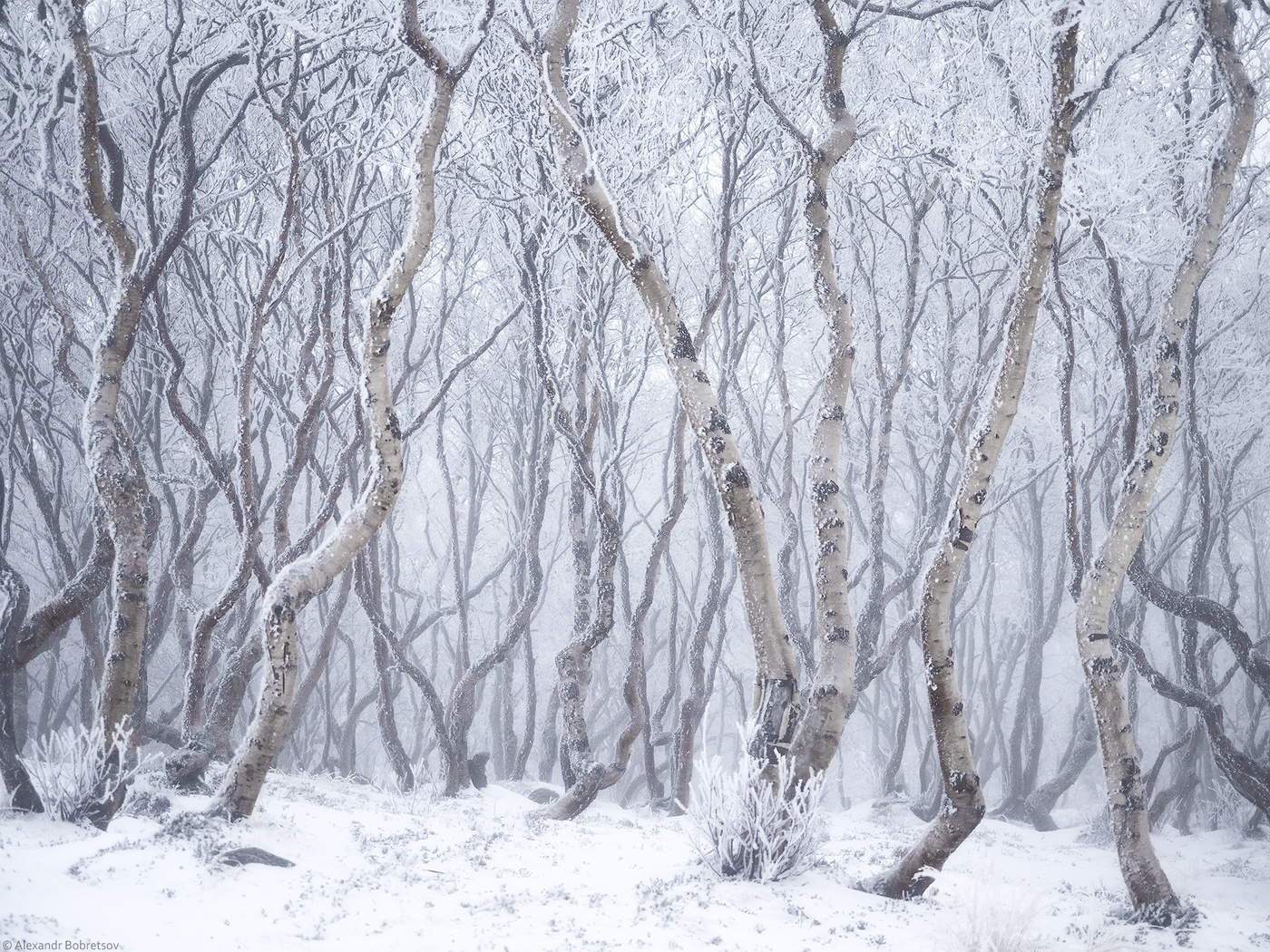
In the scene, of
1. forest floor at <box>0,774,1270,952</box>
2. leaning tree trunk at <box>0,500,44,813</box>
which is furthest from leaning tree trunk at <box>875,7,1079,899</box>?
leaning tree trunk at <box>0,500,44,813</box>

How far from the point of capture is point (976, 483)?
3.96 metres

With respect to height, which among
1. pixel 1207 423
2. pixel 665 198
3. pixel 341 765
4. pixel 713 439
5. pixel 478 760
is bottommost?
pixel 341 765

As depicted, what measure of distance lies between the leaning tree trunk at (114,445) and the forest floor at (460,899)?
0.79 m

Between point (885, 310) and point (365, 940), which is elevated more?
point (885, 310)

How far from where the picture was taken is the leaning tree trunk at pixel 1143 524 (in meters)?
4.24

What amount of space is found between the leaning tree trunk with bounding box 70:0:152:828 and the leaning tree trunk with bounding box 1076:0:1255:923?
541cm

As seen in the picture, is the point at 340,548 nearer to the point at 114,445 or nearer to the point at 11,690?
the point at 114,445

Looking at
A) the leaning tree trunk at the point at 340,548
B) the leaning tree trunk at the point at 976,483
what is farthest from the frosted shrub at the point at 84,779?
the leaning tree trunk at the point at 976,483

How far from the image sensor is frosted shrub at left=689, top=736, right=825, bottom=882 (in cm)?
394

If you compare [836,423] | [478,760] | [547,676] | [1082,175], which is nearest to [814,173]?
[836,423]

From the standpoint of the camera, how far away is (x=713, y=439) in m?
4.15

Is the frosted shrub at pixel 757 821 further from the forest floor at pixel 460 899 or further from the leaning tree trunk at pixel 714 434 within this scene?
the leaning tree trunk at pixel 714 434

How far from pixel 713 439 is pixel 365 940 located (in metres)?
2.74

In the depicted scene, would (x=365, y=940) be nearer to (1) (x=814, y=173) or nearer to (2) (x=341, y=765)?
(1) (x=814, y=173)
